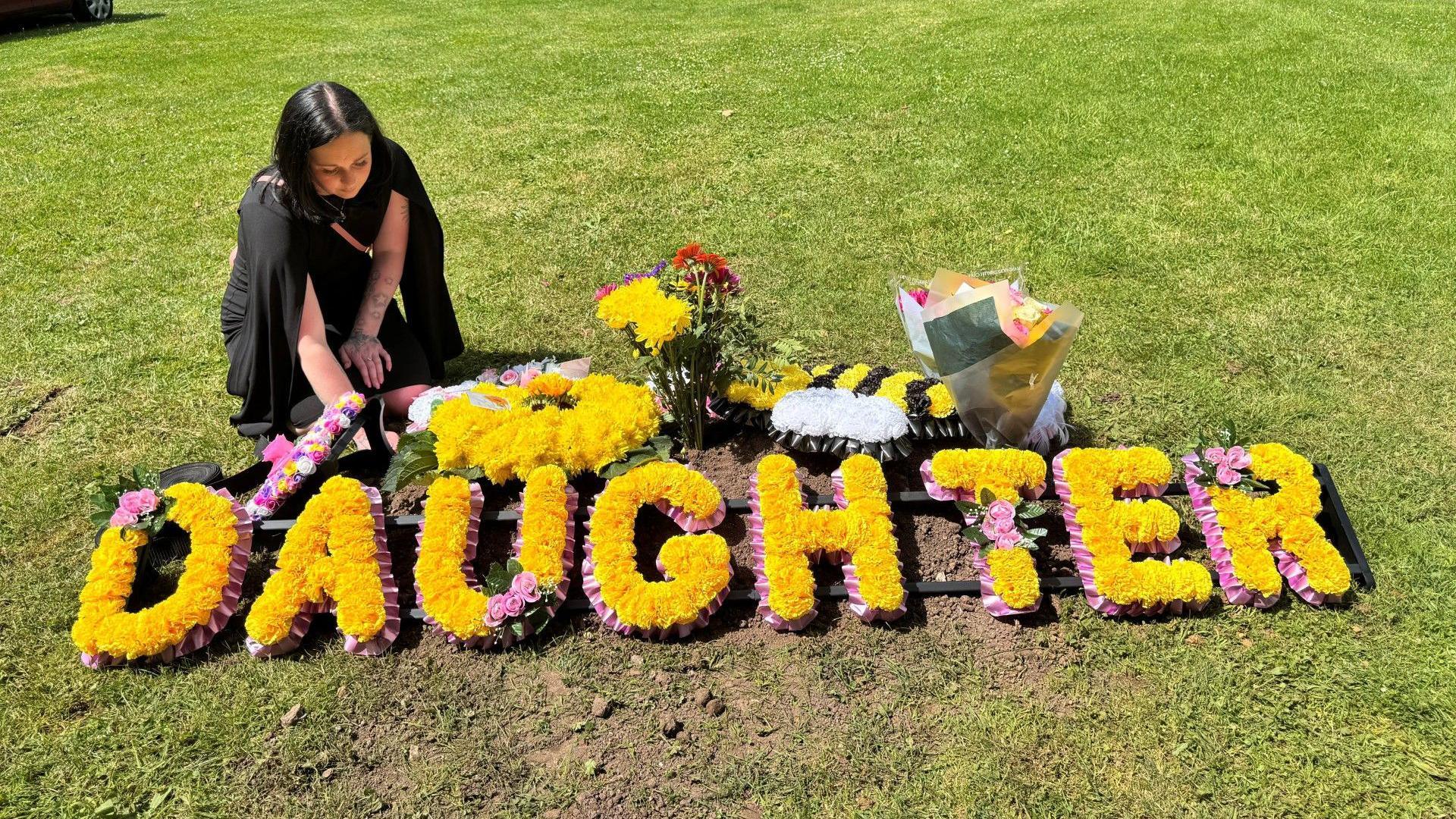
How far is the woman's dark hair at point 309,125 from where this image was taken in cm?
339

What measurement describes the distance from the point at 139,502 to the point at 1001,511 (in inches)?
115

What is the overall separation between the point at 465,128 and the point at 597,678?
6.68m

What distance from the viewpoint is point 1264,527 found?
3.29 m

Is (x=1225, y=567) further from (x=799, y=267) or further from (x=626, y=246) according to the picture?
(x=626, y=246)

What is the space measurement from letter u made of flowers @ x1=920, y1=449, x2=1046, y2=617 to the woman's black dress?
7.93ft

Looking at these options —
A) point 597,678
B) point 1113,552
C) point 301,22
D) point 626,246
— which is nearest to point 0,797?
point 597,678

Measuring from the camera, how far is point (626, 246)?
6.07 m

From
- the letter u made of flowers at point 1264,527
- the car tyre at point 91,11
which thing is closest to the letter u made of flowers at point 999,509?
the letter u made of flowers at point 1264,527

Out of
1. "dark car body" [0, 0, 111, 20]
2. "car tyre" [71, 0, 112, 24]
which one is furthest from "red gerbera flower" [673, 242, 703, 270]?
"car tyre" [71, 0, 112, 24]

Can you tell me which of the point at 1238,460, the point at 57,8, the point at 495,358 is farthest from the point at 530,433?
the point at 57,8

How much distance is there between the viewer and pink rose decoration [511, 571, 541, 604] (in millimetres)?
3139

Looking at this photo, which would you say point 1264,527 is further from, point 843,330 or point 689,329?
point 843,330

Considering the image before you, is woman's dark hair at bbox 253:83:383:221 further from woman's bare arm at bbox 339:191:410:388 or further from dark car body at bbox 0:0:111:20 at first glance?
dark car body at bbox 0:0:111:20

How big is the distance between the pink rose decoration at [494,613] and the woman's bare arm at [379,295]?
60.0 inches
